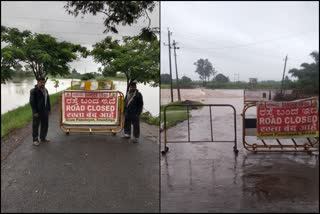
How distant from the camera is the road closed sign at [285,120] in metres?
3.75

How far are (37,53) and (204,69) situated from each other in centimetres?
153

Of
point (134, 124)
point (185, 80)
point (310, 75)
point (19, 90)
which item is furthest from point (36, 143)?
point (310, 75)

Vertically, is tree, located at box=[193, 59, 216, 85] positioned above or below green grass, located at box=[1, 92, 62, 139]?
above

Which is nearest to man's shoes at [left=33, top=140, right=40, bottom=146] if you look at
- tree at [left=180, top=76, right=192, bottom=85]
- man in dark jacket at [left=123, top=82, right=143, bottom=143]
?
man in dark jacket at [left=123, top=82, right=143, bottom=143]

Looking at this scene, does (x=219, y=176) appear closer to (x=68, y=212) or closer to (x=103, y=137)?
(x=103, y=137)

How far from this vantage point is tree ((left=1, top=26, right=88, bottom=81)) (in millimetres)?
1385

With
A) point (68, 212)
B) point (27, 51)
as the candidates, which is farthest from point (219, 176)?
point (27, 51)

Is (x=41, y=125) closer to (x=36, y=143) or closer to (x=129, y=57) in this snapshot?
(x=36, y=143)

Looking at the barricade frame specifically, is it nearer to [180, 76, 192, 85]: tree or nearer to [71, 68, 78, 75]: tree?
[71, 68, 78, 75]: tree

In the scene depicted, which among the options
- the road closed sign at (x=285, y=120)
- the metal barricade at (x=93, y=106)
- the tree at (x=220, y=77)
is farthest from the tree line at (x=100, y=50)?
the road closed sign at (x=285, y=120)

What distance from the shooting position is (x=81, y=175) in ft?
5.57

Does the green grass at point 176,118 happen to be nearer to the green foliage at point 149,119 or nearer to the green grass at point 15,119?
the green foliage at point 149,119

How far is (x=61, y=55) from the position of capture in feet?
4.86

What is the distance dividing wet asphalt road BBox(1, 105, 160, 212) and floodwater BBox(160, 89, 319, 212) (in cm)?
48
